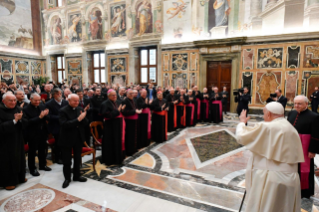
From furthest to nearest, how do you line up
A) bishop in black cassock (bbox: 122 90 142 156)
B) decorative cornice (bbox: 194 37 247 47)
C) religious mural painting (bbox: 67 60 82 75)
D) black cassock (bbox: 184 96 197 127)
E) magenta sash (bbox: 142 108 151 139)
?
religious mural painting (bbox: 67 60 82 75) < decorative cornice (bbox: 194 37 247 47) < black cassock (bbox: 184 96 197 127) < magenta sash (bbox: 142 108 151 139) < bishop in black cassock (bbox: 122 90 142 156)

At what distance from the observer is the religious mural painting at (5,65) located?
1486 centimetres

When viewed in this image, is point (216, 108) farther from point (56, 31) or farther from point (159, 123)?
point (56, 31)

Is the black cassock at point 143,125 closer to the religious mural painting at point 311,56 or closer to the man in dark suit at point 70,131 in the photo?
the man in dark suit at point 70,131

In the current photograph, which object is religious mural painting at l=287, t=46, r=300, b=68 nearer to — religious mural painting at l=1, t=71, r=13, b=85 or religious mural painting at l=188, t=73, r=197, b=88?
religious mural painting at l=188, t=73, r=197, b=88

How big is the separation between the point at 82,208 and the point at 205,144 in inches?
173

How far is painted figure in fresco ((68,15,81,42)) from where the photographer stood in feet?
52.5

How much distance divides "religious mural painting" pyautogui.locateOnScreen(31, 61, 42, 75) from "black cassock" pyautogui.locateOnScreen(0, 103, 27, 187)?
51.3ft

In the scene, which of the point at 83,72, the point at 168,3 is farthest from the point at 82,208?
the point at 83,72

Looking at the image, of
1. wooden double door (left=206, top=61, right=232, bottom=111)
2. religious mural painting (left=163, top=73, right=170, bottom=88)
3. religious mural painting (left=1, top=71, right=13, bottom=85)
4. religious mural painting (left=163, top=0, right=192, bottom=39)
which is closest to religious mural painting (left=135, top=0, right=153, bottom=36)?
religious mural painting (left=163, top=0, right=192, bottom=39)

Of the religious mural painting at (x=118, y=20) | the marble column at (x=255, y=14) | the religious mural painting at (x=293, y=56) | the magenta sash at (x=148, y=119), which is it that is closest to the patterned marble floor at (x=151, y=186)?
the magenta sash at (x=148, y=119)

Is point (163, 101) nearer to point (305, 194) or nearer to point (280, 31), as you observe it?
point (305, 194)

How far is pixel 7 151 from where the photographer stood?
3.75 metres

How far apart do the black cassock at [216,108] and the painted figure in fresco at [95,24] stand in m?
10.2

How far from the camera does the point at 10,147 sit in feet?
12.3
